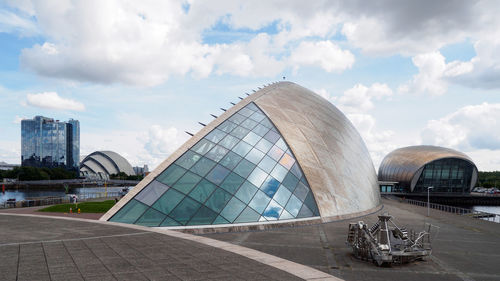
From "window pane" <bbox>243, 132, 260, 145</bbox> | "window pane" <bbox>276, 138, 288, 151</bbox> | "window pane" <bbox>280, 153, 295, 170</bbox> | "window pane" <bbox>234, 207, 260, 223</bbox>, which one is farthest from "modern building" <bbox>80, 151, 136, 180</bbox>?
"window pane" <bbox>234, 207, 260, 223</bbox>

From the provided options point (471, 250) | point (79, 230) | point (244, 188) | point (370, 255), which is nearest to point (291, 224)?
point (244, 188)

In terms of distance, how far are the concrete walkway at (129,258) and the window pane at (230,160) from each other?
7133 millimetres

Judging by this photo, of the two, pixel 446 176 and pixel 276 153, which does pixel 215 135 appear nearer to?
Result: pixel 276 153

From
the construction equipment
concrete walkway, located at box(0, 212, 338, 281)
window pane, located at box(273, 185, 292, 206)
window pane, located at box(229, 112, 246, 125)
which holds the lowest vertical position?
the construction equipment

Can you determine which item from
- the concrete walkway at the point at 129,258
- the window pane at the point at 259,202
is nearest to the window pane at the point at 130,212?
the concrete walkway at the point at 129,258

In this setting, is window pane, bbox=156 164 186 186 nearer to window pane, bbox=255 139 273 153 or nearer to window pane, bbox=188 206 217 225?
window pane, bbox=188 206 217 225

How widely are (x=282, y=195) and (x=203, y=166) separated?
16.5 feet

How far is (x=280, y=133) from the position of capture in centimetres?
2458

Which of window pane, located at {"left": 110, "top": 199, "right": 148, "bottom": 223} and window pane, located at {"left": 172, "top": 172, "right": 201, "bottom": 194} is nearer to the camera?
window pane, located at {"left": 110, "top": 199, "right": 148, "bottom": 223}

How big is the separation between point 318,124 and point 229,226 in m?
14.8

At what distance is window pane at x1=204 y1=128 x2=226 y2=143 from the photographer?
73.5 ft

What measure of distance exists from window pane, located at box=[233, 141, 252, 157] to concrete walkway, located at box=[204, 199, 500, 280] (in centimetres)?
580

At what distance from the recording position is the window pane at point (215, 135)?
2240 cm

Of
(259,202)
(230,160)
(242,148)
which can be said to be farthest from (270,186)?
(242,148)
